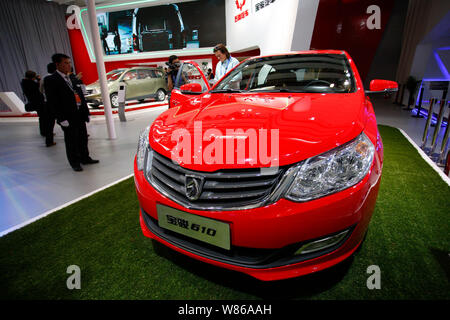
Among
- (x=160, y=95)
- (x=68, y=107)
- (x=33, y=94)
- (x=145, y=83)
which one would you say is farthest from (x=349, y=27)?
(x=33, y=94)

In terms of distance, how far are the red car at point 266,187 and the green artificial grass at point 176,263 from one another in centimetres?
21

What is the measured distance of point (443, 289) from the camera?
119cm

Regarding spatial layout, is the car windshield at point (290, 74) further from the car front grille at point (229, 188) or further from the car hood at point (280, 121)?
the car front grille at point (229, 188)

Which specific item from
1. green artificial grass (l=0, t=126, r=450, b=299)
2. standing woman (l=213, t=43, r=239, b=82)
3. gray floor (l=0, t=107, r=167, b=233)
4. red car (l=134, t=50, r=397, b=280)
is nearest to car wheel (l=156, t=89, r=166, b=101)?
gray floor (l=0, t=107, r=167, b=233)

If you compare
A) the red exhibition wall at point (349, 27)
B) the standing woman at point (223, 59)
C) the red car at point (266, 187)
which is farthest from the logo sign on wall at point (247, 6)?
the red car at point (266, 187)

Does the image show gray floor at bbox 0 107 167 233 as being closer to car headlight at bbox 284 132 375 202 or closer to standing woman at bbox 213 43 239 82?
standing woman at bbox 213 43 239 82

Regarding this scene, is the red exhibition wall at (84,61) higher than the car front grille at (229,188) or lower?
higher

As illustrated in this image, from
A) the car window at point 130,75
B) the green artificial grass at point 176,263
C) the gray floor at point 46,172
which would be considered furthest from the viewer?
the car window at point 130,75

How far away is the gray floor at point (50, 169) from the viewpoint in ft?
7.33

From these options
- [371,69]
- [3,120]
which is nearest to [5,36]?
[3,120]

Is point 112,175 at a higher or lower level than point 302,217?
lower

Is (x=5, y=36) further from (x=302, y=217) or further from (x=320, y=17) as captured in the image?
(x=302, y=217)
